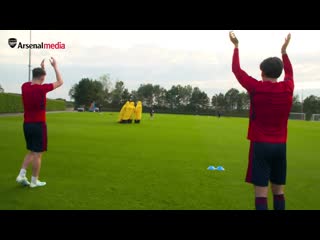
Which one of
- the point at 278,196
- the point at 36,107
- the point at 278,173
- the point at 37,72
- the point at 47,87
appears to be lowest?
the point at 278,196

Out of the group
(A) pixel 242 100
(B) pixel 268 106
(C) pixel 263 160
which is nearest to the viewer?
(B) pixel 268 106

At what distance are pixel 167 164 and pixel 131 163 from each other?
984 millimetres

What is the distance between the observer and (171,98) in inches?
5674

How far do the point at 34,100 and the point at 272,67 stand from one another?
4.28 meters

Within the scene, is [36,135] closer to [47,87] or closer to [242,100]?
[47,87]

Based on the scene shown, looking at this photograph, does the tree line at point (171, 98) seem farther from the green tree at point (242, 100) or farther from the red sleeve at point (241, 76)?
the red sleeve at point (241, 76)

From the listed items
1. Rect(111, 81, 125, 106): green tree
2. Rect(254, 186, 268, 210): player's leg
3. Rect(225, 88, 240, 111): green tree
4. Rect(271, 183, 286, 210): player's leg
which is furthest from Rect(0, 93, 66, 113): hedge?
Rect(225, 88, 240, 111): green tree

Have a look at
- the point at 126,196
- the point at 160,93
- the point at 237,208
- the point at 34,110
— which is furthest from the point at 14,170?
the point at 160,93

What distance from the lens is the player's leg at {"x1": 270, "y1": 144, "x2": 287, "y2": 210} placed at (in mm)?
4242

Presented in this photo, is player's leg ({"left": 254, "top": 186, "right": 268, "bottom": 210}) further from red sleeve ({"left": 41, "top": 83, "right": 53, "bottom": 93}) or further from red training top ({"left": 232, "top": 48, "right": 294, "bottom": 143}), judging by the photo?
red sleeve ({"left": 41, "top": 83, "right": 53, "bottom": 93})

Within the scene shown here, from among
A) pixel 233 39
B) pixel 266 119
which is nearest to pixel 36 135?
pixel 233 39

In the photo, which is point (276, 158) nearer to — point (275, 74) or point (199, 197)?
point (275, 74)

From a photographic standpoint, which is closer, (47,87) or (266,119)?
(266,119)

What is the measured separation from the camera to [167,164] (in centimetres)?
1002
